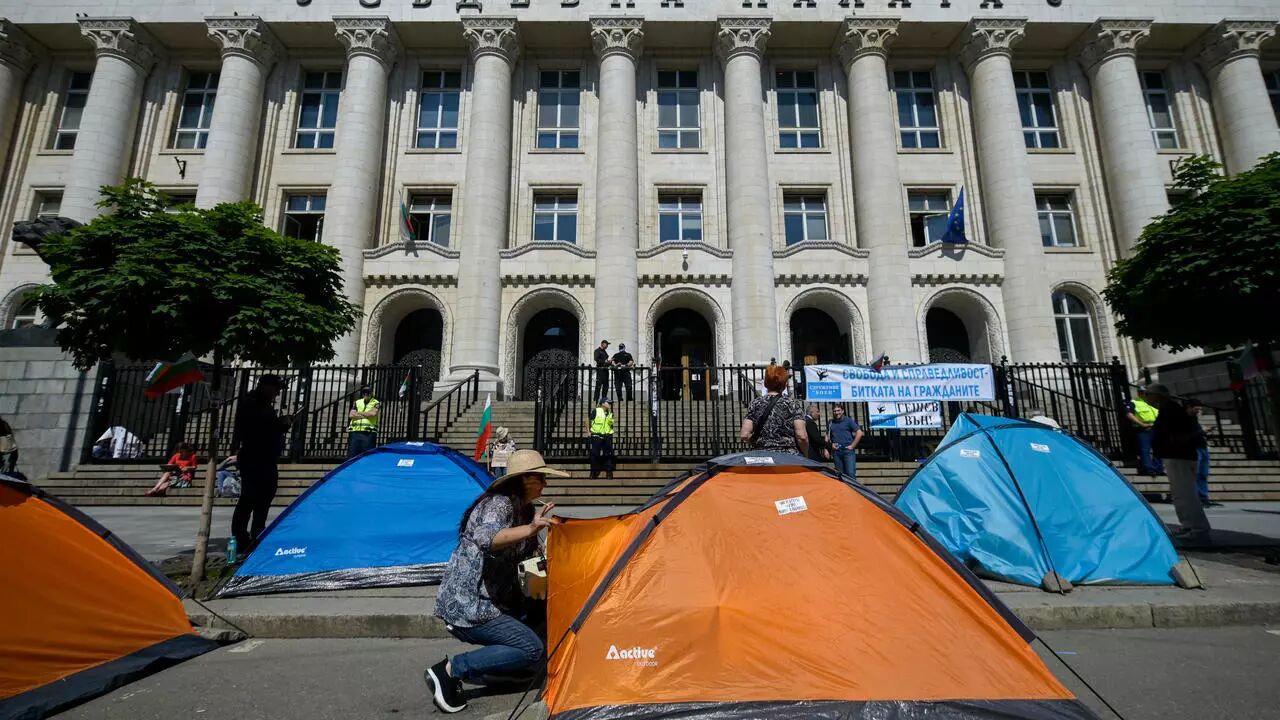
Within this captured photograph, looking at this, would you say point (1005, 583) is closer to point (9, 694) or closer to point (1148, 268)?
point (1148, 268)

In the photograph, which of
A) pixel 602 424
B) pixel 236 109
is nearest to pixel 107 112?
pixel 236 109

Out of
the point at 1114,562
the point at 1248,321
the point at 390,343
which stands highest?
the point at 390,343

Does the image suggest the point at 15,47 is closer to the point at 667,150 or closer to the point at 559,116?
the point at 559,116

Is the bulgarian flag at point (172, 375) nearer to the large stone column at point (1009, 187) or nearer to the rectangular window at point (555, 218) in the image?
the rectangular window at point (555, 218)

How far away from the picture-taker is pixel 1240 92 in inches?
839

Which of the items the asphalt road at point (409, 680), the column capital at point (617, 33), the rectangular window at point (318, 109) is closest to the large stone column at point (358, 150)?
the rectangular window at point (318, 109)

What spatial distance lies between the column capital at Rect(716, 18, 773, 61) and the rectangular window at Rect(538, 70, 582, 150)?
607cm

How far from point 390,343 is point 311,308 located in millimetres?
15540

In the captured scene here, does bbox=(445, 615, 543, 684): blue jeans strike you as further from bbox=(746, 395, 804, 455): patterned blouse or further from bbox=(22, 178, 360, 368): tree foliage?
bbox=(22, 178, 360, 368): tree foliage

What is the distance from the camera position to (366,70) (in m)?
21.2

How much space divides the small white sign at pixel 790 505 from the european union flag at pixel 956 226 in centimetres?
2041

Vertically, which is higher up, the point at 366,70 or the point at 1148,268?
the point at 366,70

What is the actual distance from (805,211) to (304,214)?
1912 cm

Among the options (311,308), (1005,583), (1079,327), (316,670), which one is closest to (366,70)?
(311,308)
